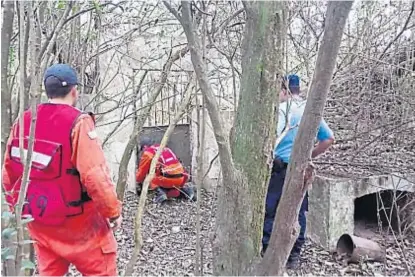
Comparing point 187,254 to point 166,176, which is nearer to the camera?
point 187,254

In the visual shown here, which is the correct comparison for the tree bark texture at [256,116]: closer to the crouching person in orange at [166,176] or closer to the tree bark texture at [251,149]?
the tree bark texture at [251,149]

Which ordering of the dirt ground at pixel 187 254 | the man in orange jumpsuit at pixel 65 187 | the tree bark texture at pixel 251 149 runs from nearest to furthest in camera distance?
the tree bark texture at pixel 251 149 < the man in orange jumpsuit at pixel 65 187 < the dirt ground at pixel 187 254

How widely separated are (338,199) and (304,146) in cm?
422

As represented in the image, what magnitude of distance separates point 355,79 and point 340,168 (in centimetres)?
112

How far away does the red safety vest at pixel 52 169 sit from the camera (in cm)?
244

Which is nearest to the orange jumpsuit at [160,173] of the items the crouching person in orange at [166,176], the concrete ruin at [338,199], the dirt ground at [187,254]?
the crouching person in orange at [166,176]

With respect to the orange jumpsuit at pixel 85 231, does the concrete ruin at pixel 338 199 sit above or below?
below

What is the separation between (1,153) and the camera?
6.60 feet

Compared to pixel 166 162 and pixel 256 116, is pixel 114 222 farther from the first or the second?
pixel 166 162

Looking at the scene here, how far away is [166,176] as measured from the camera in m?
7.48

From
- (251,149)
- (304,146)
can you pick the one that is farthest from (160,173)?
(304,146)

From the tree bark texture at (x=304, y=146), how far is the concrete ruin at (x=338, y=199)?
13.1 ft

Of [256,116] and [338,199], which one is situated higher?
[256,116]

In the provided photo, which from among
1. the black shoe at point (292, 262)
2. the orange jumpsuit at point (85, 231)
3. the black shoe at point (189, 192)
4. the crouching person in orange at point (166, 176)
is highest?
the orange jumpsuit at point (85, 231)
